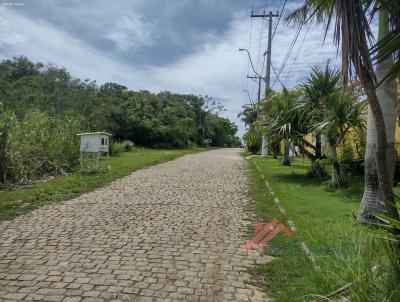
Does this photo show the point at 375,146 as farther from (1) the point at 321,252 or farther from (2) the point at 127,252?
(2) the point at 127,252

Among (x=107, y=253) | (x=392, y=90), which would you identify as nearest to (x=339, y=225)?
(x=392, y=90)

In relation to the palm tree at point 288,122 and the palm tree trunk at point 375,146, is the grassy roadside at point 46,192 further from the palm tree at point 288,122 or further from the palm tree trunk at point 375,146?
the palm tree trunk at point 375,146

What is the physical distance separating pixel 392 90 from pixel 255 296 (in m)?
4.55

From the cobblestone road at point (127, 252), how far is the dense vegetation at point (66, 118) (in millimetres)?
4968

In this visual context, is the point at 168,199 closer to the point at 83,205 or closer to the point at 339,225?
the point at 83,205

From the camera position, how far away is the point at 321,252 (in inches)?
216

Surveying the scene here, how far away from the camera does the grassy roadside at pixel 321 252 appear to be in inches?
150

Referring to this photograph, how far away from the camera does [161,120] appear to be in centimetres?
5828

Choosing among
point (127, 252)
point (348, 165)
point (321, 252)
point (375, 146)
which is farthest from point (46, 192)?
Result: point (348, 165)
